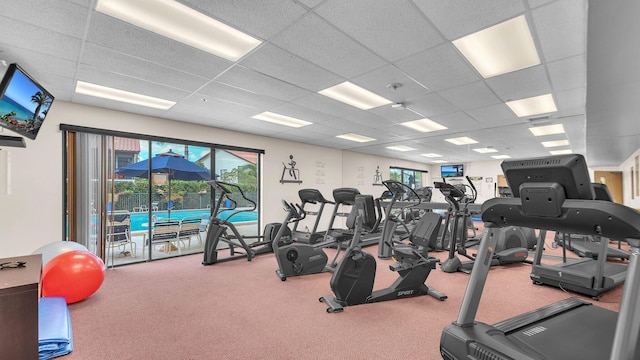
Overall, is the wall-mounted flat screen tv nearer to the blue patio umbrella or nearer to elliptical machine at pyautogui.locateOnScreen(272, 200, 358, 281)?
the blue patio umbrella

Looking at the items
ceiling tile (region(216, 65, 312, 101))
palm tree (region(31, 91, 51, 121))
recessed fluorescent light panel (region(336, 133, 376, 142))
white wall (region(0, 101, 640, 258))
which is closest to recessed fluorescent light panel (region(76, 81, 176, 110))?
palm tree (region(31, 91, 51, 121))

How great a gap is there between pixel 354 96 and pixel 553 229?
314cm

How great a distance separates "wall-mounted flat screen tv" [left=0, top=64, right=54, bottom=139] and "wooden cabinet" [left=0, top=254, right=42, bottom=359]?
5.41 feet

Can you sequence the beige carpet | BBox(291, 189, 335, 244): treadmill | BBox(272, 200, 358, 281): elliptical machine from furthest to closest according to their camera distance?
BBox(291, 189, 335, 244): treadmill → BBox(272, 200, 358, 281): elliptical machine → the beige carpet

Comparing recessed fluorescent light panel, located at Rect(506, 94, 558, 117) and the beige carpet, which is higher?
recessed fluorescent light panel, located at Rect(506, 94, 558, 117)

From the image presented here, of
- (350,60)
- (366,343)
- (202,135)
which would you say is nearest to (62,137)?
(202,135)

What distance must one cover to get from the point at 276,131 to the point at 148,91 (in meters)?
2.79

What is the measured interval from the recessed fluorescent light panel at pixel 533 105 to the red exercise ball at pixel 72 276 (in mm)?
6017

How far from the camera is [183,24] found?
234cm

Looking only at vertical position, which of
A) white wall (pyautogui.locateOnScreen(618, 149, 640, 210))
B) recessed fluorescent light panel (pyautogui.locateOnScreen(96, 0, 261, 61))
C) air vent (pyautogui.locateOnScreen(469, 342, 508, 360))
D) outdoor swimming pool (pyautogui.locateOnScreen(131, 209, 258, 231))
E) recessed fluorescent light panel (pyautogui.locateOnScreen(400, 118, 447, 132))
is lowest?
air vent (pyautogui.locateOnScreen(469, 342, 508, 360))

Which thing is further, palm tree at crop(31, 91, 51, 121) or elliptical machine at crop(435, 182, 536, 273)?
elliptical machine at crop(435, 182, 536, 273)

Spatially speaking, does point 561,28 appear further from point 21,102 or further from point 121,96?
point 121,96

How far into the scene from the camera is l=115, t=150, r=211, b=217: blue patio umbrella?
4.95 meters

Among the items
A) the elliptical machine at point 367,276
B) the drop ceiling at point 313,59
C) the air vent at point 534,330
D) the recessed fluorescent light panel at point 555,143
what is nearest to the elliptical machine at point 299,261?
the elliptical machine at point 367,276
